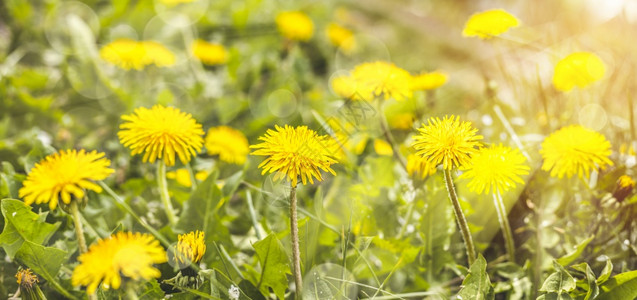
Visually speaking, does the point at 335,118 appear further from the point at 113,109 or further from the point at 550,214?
the point at 113,109

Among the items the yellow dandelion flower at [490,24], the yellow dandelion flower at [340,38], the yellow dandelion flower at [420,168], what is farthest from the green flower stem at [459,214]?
the yellow dandelion flower at [340,38]

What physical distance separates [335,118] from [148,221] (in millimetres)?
600

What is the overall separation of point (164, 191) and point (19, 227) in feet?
1.07

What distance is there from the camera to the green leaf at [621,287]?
1067mm

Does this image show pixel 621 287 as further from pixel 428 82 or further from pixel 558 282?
pixel 428 82

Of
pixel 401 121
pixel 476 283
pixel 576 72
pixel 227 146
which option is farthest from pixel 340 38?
pixel 476 283

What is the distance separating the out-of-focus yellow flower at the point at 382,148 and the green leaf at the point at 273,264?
1.98 ft

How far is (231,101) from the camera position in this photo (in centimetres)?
211

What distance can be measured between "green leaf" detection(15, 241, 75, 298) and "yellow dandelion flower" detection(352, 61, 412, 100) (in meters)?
0.84

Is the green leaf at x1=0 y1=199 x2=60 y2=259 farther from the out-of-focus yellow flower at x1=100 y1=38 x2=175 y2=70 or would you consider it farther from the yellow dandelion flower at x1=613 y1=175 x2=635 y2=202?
the yellow dandelion flower at x1=613 y1=175 x2=635 y2=202

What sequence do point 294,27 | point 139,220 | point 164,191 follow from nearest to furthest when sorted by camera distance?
1. point 139,220
2. point 164,191
3. point 294,27

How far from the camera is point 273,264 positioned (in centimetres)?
113

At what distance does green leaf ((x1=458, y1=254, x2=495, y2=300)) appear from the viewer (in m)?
1.04

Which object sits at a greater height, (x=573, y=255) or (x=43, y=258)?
(x=573, y=255)
